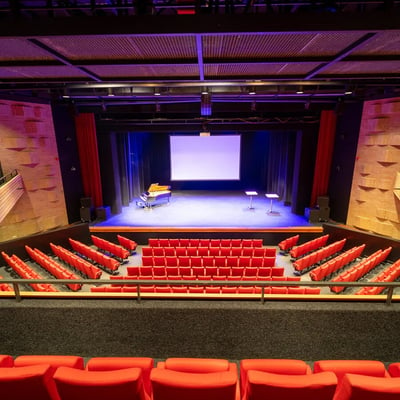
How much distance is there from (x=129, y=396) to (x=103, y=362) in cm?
50

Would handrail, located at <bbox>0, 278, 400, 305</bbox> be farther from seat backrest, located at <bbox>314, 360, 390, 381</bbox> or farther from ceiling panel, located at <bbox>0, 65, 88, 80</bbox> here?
ceiling panel, located at <bbox>0, 65, 88, 80</bbox>

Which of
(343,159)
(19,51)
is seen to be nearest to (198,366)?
(19,51)

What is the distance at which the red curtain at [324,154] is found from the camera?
10.9m

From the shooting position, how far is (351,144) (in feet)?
33.7

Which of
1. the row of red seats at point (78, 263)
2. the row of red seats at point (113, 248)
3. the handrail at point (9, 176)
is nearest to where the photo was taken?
the row of red seats at point (78, 263)

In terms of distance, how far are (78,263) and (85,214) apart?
177 inches

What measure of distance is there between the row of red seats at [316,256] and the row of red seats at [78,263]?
16.7 feet

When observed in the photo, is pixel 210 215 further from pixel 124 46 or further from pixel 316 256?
pixel 124 46

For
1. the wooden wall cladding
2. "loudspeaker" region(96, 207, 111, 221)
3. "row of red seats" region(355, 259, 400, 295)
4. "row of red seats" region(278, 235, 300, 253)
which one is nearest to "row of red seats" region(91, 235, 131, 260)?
"loudspeaker" region(96, 207, 111, 221)

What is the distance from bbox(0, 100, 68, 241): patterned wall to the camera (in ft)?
29.7

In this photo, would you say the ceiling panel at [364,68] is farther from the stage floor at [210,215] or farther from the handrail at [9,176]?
the handrail at [9,176]

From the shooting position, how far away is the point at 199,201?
14.2m

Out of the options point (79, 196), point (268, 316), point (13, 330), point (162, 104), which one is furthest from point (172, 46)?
point (79, 196)

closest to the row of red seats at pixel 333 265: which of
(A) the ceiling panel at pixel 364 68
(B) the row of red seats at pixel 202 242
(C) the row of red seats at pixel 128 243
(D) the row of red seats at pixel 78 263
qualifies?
(B) the row of red seats at pixel 202 242
